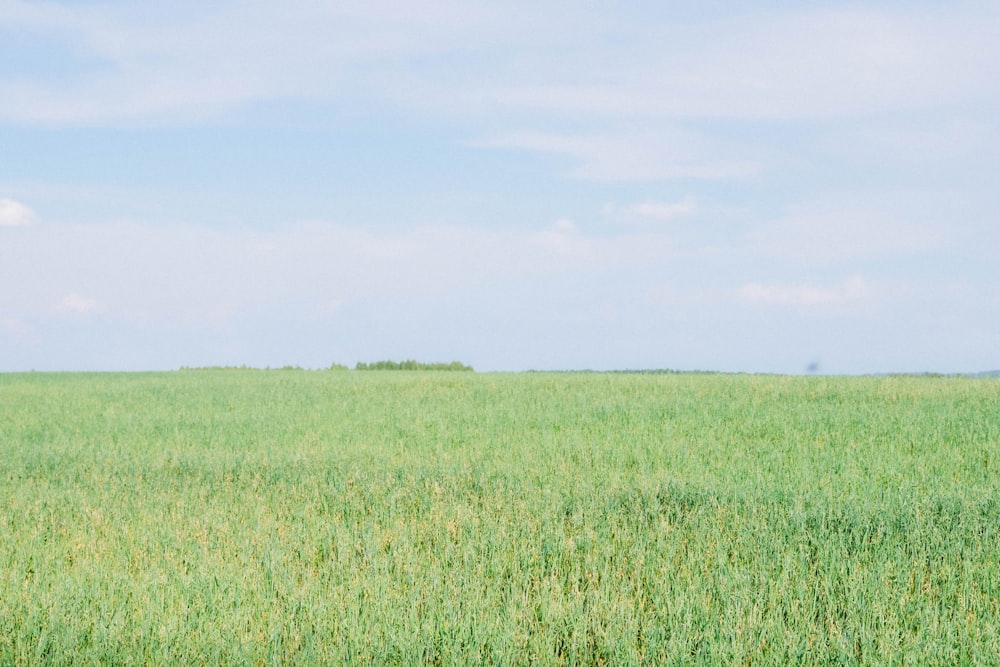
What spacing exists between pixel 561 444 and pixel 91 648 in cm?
907

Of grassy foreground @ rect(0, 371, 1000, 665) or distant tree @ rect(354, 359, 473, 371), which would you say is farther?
distant tree @ rect(354, 359, 473, 371)

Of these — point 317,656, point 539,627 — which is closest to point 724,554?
point 539,627

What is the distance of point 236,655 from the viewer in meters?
5.31

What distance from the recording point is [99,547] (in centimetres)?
789

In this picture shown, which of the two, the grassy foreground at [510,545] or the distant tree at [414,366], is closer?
the grassy foreground at [510,545]

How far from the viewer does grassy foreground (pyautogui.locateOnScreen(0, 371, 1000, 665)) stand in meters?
5.57

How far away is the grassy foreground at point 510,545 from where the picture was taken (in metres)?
5.57

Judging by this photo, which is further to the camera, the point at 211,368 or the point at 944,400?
the point at 211,368

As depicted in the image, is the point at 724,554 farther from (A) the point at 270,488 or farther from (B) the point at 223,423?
(B) the point at 223,423

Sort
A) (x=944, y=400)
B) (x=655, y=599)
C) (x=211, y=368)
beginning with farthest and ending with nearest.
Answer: (x=211, y=368) → (x=944, y=400) → (x=655, y=599)

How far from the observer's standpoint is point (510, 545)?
7.64m

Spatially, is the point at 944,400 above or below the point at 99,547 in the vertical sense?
above

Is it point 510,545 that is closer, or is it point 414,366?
point 510,545

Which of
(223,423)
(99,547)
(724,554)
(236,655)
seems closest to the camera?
(236,655)
